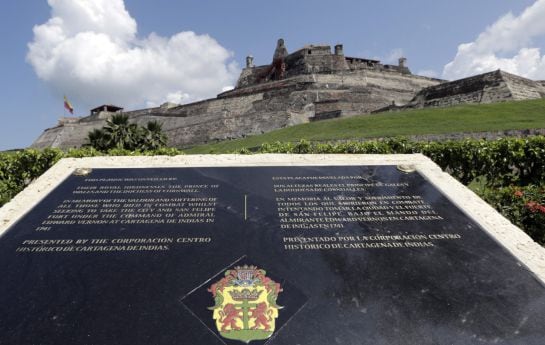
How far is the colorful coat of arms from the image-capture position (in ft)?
8.30

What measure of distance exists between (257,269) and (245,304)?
0.37 meters

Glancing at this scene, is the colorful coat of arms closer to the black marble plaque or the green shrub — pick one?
the black marble plaque

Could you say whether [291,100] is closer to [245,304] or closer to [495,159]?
[495,159]

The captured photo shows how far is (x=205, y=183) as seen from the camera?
438 cm

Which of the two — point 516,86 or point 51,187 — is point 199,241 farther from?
point 516,86

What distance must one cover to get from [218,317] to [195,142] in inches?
1355

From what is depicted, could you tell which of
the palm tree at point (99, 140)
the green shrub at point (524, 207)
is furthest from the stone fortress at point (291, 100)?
the green shrub at point (524, 207)

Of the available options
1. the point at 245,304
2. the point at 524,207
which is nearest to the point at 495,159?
the point at 524,207

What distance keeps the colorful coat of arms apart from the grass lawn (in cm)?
1287

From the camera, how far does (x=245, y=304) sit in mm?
2701

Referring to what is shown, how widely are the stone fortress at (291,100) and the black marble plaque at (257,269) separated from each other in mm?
27458

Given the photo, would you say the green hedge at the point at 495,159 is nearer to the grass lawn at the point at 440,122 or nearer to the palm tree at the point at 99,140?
the grass lawn at the point at 440,122

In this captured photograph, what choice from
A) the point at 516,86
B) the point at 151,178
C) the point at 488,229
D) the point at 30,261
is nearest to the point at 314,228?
the point at 488,229

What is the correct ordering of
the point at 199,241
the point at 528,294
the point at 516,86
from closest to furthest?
1. the point at 528,294
2. the point at 199,241
3. the point at 516,86
